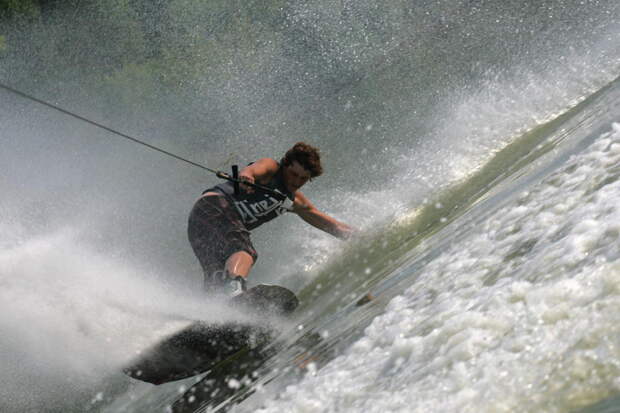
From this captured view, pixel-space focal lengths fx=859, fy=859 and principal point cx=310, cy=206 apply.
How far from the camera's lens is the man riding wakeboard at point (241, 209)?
17.9 feet

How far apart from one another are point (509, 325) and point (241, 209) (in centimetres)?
318

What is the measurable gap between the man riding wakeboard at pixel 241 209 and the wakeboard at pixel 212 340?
509 millimetres

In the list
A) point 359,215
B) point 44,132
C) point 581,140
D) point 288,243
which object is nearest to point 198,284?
point 288,243

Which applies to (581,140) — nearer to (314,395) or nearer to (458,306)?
(458,306)

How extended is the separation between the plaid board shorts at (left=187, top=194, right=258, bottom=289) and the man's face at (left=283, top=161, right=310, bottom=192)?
0.43 m

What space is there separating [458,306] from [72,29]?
14738 millimetres

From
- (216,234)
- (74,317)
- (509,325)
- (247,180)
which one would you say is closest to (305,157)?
(247,180)

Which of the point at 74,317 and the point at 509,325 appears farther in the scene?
the point at 74,317

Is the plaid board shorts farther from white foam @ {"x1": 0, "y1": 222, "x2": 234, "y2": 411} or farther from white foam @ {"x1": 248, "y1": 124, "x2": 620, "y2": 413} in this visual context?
white foam @ {"x1": 248, "y1": 124, "x2": 620, "y2": 413}

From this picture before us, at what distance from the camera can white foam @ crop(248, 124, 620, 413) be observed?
2.38 meters

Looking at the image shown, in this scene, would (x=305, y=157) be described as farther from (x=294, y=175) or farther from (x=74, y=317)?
(x=74, y=317)

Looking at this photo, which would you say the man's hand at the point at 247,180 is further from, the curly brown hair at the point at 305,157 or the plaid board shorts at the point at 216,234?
the curly brown hair at the point at 305,157

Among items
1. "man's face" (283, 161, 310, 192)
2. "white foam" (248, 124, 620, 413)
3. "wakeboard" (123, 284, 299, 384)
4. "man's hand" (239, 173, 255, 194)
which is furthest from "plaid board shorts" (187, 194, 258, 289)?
"white foam" (248, 124, 620, 413)

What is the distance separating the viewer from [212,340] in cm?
477
